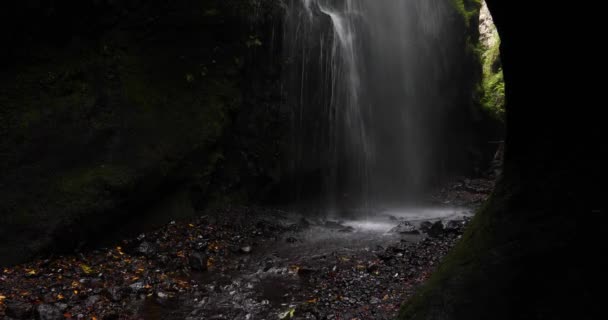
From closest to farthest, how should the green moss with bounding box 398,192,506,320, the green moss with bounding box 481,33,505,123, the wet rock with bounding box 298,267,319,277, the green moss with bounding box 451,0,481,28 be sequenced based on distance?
the green moss with bounding box 398,192,506,320
the wet rock with bounding box 298,267,319,277
the green moss with bounding box 451,0,481,28
the green moss with bounding box 481,33,505,123

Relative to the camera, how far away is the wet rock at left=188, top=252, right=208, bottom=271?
6207mm

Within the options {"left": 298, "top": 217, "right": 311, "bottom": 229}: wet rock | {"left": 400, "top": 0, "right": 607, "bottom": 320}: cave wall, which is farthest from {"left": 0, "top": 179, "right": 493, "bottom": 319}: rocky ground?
{"left": 400, "top": 0, "right": 607, "bottom": 320}: cave wall

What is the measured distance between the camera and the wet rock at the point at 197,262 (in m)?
6.21

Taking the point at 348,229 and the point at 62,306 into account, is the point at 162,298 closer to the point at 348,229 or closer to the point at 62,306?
the point at 62,306

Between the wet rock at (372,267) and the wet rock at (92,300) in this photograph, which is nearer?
the wet rock at (92,300)

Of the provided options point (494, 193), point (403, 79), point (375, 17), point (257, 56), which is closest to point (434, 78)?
point (403, 79)

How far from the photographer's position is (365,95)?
42.6 ft

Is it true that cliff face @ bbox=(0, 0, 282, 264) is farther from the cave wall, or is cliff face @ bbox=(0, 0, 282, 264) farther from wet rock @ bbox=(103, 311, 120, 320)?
the cave wall

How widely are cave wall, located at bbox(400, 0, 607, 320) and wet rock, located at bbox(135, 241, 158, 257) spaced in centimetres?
492

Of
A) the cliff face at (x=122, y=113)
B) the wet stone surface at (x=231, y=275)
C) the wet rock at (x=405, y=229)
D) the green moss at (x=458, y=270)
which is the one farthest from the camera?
the wet rock at (x=405, y=229)

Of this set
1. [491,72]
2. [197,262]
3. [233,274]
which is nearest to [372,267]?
[233,274]

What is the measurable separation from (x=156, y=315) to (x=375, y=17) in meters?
12.5

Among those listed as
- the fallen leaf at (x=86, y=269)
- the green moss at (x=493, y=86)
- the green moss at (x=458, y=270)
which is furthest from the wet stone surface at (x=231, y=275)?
the green moss at (x=493, y=86)

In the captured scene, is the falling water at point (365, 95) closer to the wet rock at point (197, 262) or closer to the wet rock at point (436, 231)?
the wet rock at point (436, 231)
